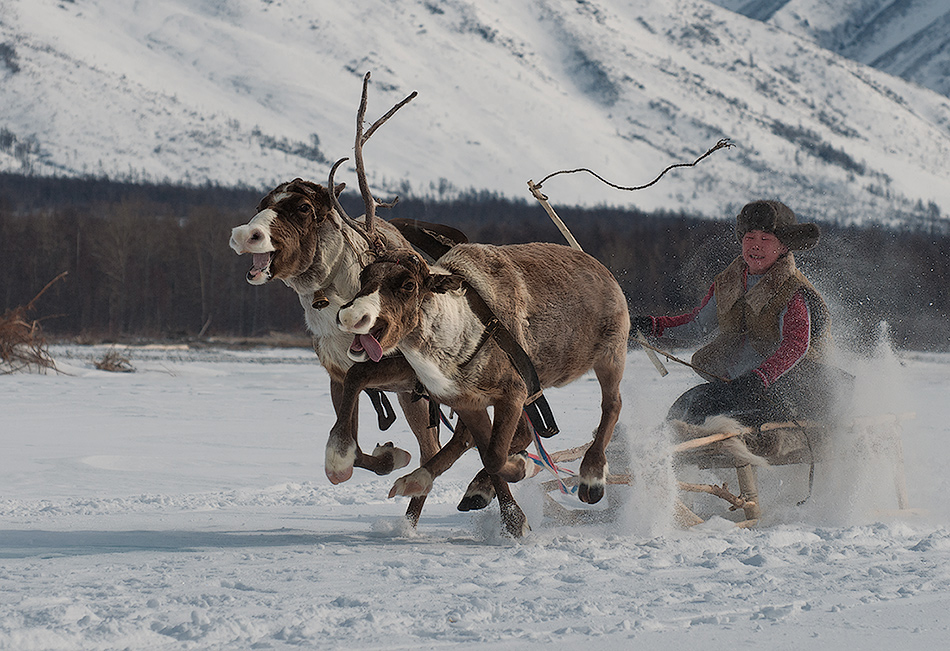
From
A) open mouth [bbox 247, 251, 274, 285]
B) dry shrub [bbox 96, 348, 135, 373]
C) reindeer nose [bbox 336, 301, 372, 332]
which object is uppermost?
open mouth [bbox 247, 251, 274, 285]

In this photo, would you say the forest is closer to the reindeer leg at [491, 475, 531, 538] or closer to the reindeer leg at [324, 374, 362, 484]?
the reindeer leg at [491, 475, 531, 538]

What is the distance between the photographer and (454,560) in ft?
15.2

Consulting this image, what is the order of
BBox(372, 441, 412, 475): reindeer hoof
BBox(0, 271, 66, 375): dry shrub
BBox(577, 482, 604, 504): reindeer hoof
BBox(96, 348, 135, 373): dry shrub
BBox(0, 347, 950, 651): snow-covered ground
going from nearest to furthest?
1. BBox(0, 347, 950, 651): snow-covered ground
2. BBox(372, 441, 412, 475): reindeer hoof
3. BBox(577, 482, 604, 504): reindeer hoof
4. BBox(0, 271, 66, 375): dry shrub
5. BBox(96, 348, 135, 373): dry shrub

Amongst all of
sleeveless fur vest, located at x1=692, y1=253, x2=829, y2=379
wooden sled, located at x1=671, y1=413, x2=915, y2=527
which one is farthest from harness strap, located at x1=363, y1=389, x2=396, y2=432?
sleeveless fur vest, located at x1=692, y1=253, x2=829, y2=379

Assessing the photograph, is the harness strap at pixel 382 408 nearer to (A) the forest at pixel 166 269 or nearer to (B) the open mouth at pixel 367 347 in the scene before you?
(B) the open mouth at pixel 367 347

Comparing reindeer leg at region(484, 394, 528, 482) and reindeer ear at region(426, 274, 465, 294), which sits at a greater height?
reindeer ear at region(426, 274, 465, 294)

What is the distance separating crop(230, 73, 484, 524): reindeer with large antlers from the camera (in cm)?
412

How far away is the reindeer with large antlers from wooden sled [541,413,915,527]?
1.39 meters

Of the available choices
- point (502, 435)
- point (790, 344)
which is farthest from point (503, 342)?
point (790, 344)

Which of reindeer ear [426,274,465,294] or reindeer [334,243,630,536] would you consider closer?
reindeer [334,243,630,536]

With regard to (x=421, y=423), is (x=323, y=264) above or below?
above

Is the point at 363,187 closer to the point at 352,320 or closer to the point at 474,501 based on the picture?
the point at 352,320

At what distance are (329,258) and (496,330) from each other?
0.75 meters

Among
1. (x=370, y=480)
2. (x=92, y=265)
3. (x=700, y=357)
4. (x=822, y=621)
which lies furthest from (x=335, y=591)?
(x=92, y=265)
